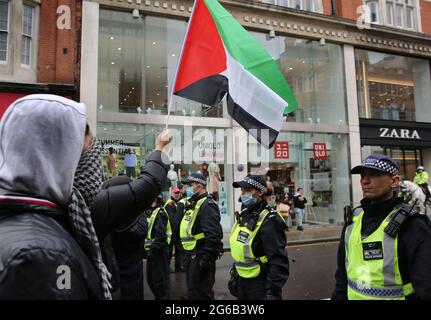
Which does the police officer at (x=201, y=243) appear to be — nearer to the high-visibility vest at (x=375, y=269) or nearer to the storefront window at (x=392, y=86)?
the high-visibility vest at (x=375, y=269)

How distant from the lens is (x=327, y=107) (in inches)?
705

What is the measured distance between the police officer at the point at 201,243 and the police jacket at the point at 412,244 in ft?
8.30

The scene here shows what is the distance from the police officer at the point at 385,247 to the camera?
2.44 meters

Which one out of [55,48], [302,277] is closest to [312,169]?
[302,277]

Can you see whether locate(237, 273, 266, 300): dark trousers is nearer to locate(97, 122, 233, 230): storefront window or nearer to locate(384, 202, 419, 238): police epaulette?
locate(384, 202, 419, 238): police epaulette

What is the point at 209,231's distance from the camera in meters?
4.98

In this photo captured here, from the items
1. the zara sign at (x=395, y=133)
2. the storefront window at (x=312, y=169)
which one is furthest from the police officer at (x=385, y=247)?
the zara sign at (x=395, y=133)

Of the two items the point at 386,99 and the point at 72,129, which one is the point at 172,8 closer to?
the point at 386,99

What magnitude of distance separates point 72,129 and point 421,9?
24.1m

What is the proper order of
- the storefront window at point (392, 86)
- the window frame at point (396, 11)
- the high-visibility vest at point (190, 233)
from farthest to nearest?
the window frame at point (396, 11)
the storefront window at point (392, 86)
the high-visibility vest at point (190, 233)

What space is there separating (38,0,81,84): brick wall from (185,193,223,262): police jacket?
33.7 ft

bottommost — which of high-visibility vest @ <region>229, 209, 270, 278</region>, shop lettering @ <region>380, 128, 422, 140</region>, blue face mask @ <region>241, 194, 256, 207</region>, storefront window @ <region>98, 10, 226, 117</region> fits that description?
high-visibility vest @ <region>229, 209, 270, 278</region>

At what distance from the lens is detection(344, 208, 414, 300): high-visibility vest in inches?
98.1

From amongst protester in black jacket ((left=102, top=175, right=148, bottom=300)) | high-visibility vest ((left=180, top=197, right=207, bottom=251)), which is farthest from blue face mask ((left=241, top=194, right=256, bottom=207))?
protester in black jacket ((left=102, top=175, right=148, bottom=300))
